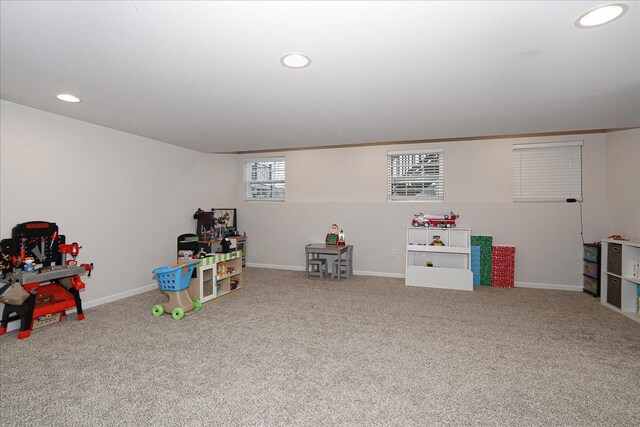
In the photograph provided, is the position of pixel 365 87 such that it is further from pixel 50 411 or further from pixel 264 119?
pixel 50 411

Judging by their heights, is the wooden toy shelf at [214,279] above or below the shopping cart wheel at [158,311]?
above

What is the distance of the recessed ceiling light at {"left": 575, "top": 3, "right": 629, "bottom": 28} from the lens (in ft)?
5.12

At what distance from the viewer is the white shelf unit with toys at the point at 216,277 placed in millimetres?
3895

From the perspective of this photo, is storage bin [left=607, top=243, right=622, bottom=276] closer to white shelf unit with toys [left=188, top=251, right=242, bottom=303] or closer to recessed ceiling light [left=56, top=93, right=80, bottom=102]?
white shelf unit with toys [left=188, top=251, right=242, bottom=303]

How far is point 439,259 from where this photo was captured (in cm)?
545

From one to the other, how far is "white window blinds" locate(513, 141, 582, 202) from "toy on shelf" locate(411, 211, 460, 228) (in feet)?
3.38

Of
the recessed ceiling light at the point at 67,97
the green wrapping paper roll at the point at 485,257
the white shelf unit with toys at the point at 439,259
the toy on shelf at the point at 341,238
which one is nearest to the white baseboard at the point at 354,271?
the white shelf unit with toys at the point at 439,259

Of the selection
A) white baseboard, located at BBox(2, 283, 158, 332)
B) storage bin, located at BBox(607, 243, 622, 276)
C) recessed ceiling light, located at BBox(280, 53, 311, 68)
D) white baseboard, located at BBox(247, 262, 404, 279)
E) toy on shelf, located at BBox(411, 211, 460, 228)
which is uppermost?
recessed ceiling light, located at BBox(280, 53, 311, 68)

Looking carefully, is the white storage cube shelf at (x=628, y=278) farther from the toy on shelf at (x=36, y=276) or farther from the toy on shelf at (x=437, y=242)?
the toy on shelf at (x=36, y=276)

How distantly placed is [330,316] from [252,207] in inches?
145

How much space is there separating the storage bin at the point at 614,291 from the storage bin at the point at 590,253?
0.46 meters

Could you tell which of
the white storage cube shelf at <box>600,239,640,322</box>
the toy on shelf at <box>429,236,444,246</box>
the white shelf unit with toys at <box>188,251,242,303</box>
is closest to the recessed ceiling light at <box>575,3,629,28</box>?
the white storage cube shelf at <box>600,239,640,322</box>

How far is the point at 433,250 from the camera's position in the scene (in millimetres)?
5148

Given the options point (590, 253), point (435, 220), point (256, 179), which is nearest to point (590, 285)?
point (590, 253)
